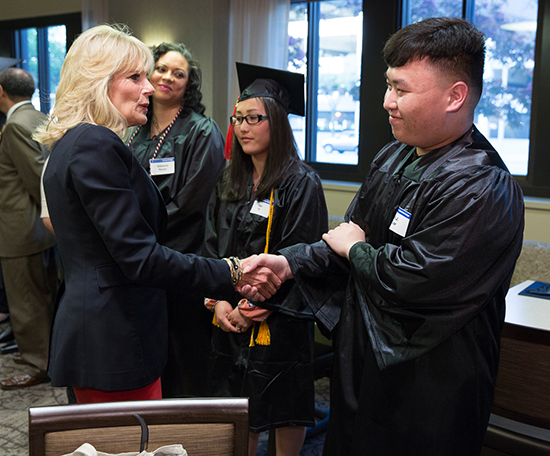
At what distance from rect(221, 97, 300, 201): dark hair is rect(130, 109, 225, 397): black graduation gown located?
1.03ft

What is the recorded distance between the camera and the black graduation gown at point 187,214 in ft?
8.21

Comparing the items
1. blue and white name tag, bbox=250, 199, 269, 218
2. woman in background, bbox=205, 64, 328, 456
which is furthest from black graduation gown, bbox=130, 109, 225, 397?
blue and white name tag, bbox=250, 199, 269, 218

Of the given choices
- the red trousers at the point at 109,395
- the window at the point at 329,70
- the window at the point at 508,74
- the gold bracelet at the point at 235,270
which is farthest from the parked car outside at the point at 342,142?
the red trousers at the point at 109,395

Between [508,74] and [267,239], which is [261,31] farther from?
[267,239]

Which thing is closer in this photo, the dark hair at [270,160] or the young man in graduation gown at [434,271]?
the young man in graduation gown at [434,271]

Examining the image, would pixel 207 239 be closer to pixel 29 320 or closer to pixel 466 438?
pixel 466 438

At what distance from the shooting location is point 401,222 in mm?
1349

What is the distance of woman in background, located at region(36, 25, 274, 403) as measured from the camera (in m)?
1.37

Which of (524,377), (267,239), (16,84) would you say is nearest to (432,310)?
(524,377)

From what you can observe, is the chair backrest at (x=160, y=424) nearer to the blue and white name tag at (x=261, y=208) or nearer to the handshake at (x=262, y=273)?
the handshake at (x=262, y=273)

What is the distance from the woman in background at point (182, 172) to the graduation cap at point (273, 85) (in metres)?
0.46

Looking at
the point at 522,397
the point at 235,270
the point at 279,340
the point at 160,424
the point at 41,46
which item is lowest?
the point at 522,397

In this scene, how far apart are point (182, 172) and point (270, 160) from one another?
577 mm

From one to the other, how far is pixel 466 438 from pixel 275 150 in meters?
1.29
